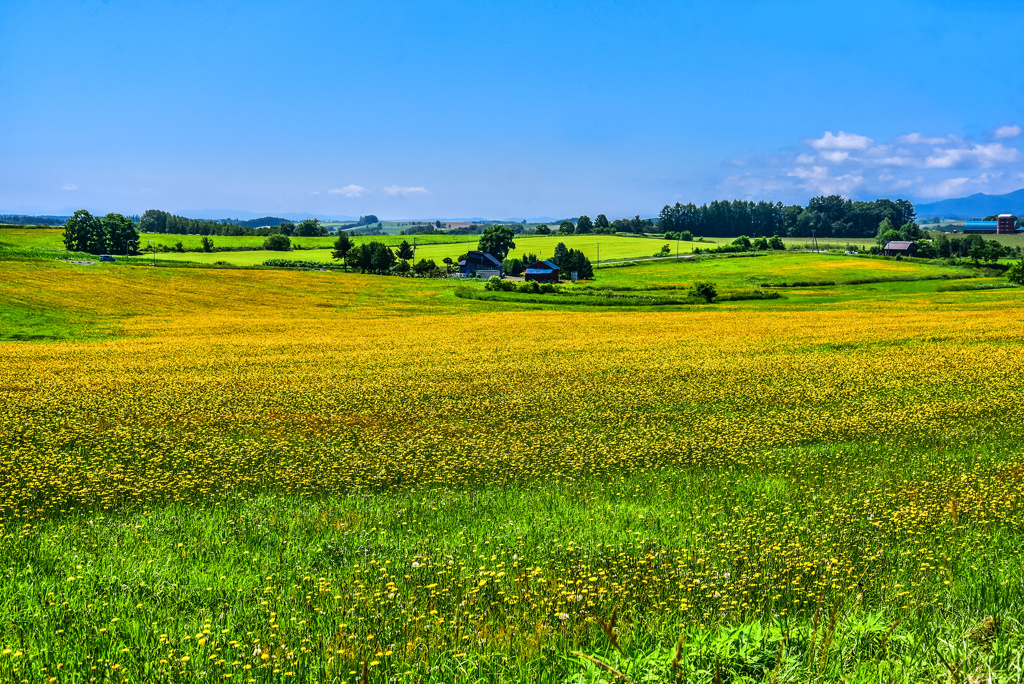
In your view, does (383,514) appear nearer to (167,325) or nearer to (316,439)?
(316,439)

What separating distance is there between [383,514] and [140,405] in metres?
14.6

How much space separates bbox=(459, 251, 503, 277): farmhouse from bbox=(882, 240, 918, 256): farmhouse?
4012 inches

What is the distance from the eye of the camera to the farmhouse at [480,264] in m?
150

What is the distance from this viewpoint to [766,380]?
27.0 metres

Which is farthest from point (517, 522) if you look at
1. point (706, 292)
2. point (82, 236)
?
point (82, 236)

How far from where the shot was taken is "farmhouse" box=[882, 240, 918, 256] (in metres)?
170

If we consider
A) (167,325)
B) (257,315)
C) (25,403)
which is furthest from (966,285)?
(25,403)

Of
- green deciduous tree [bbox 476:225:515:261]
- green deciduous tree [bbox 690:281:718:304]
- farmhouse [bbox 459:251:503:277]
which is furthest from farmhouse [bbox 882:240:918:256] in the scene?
green deciduous tree [bbox 690:281:718:304]

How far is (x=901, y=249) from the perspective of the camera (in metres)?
172

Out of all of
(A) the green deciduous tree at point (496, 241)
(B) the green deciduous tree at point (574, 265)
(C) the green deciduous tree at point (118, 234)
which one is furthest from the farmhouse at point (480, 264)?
(C) the green deciduous tree at point (118, 234)

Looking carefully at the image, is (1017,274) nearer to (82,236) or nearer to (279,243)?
(279,243)

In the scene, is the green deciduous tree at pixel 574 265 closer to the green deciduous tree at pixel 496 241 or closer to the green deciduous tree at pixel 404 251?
the green deciduous tree at pixel 404 251

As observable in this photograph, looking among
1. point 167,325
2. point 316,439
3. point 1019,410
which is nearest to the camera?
point 316,439

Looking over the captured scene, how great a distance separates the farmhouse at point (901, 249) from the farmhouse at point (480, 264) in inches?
4012
